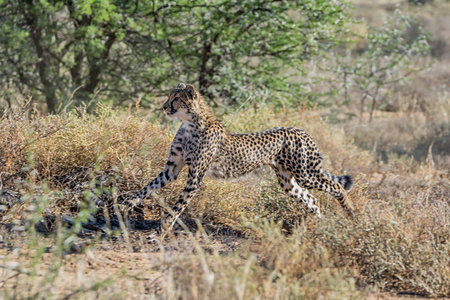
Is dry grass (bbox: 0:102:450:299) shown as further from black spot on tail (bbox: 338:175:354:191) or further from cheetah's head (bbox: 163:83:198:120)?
cheetah's head (bbox: 163:83:198:120)

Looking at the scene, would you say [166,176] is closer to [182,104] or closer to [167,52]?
[182,104]

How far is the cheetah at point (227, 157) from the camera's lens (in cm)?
605

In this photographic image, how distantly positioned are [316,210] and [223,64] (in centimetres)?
532

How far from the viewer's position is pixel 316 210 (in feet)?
21.2

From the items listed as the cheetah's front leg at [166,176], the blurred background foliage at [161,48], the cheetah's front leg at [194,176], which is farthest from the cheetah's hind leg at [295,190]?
the blurred background foliage at [161,48]

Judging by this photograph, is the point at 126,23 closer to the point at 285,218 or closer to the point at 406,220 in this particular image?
the point at 285,218

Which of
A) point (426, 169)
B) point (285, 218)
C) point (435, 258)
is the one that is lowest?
point (426, 169)

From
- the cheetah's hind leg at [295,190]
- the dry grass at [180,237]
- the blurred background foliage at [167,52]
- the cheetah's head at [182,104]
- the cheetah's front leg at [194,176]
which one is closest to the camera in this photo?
the dry grass at [180,237]

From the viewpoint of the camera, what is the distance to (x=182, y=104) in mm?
6082

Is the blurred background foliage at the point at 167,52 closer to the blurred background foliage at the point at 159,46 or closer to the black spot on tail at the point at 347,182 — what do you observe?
the blurred background foliage at the point at 159,46

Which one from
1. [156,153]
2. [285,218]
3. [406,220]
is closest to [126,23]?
[156,153]

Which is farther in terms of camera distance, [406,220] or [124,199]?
[124,199]

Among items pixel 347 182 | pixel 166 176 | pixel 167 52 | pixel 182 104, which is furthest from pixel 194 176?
pixel 167 52

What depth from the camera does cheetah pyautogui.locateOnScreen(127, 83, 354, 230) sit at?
6.05m
